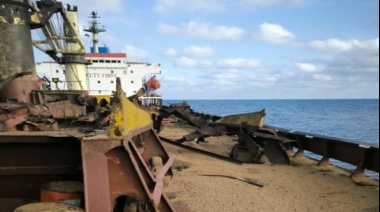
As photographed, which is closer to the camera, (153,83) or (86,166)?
(86,166)

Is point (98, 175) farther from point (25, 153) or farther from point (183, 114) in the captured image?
point (183, 114)

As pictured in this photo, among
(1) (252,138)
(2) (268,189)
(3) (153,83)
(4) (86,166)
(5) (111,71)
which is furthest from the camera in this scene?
(3) (153,83)

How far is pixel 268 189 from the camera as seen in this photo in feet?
16.1

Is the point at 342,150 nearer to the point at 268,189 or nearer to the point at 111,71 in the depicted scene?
the point at 268,189

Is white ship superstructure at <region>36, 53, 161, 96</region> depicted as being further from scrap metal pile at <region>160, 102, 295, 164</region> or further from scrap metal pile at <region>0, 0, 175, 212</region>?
scrap metal pile at <region>0, 0, 175, 212</region>

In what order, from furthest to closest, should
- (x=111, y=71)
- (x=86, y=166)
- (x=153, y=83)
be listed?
(x=153, y=83) < (x=111, y=71) < (x=86, y=166)

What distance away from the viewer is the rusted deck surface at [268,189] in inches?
164

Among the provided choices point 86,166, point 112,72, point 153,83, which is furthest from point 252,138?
point 153,83

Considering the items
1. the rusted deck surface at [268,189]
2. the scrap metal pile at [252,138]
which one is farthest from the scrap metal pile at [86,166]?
the scrap metal pile at [252,138]

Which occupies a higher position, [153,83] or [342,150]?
[153,83]

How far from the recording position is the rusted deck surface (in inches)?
164

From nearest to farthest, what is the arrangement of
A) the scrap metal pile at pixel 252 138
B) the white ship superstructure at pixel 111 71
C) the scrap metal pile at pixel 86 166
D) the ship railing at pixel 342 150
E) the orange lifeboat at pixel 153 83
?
the scrap metal pile at pixel 86 166, the ship railing at pixel 342 150, the scrap metal pile at pixel 252 138, the white ship superstructure at pixel 111 71, the orange lifeboat at pixel 153 83

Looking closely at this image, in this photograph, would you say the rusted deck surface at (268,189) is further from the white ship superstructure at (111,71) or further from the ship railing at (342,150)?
the white ship superstructure at (111,71)

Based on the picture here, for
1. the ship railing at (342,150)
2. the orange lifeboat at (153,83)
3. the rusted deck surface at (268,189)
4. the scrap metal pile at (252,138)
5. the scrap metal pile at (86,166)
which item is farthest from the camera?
the orange lifeboat at (153,83)
